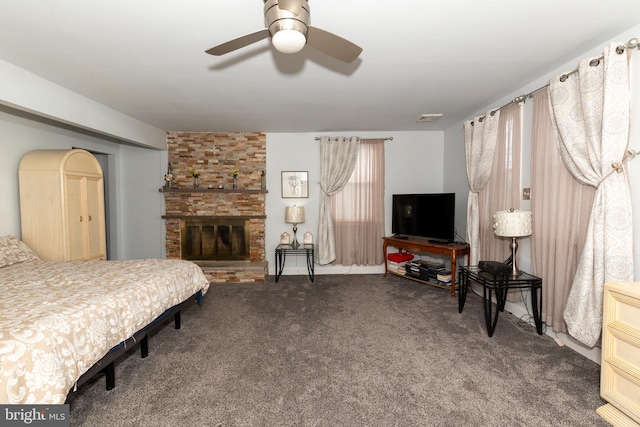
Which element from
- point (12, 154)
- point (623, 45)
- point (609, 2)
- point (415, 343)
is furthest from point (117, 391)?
point (623, 45)

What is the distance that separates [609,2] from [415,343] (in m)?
2.71

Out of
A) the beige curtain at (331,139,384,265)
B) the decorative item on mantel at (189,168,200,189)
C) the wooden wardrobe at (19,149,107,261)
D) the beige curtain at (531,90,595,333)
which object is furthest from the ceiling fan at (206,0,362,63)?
the decorative item on mantel at (189,168,200,189)

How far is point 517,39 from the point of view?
2041 mm

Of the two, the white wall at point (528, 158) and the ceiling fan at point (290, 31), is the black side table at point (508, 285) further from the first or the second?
the ceiling fan at point (290, 31)

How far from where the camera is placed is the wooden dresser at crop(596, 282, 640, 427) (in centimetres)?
156

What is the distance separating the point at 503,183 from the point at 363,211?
7.01 ft

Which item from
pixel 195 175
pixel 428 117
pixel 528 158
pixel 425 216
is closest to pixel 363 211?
pixel 425 216

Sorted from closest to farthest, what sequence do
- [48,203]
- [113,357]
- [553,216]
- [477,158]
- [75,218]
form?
[113,357], [553,216], [48,203], [75,218], [477,158]

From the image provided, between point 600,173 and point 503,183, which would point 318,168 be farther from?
point 600,173

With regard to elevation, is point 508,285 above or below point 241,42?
below

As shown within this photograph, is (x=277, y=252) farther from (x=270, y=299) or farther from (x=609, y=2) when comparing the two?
(x=609, y=2)

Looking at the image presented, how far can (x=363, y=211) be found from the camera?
4855 mm

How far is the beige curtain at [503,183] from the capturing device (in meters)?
3.01

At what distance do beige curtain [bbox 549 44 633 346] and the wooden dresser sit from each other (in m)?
0.35
